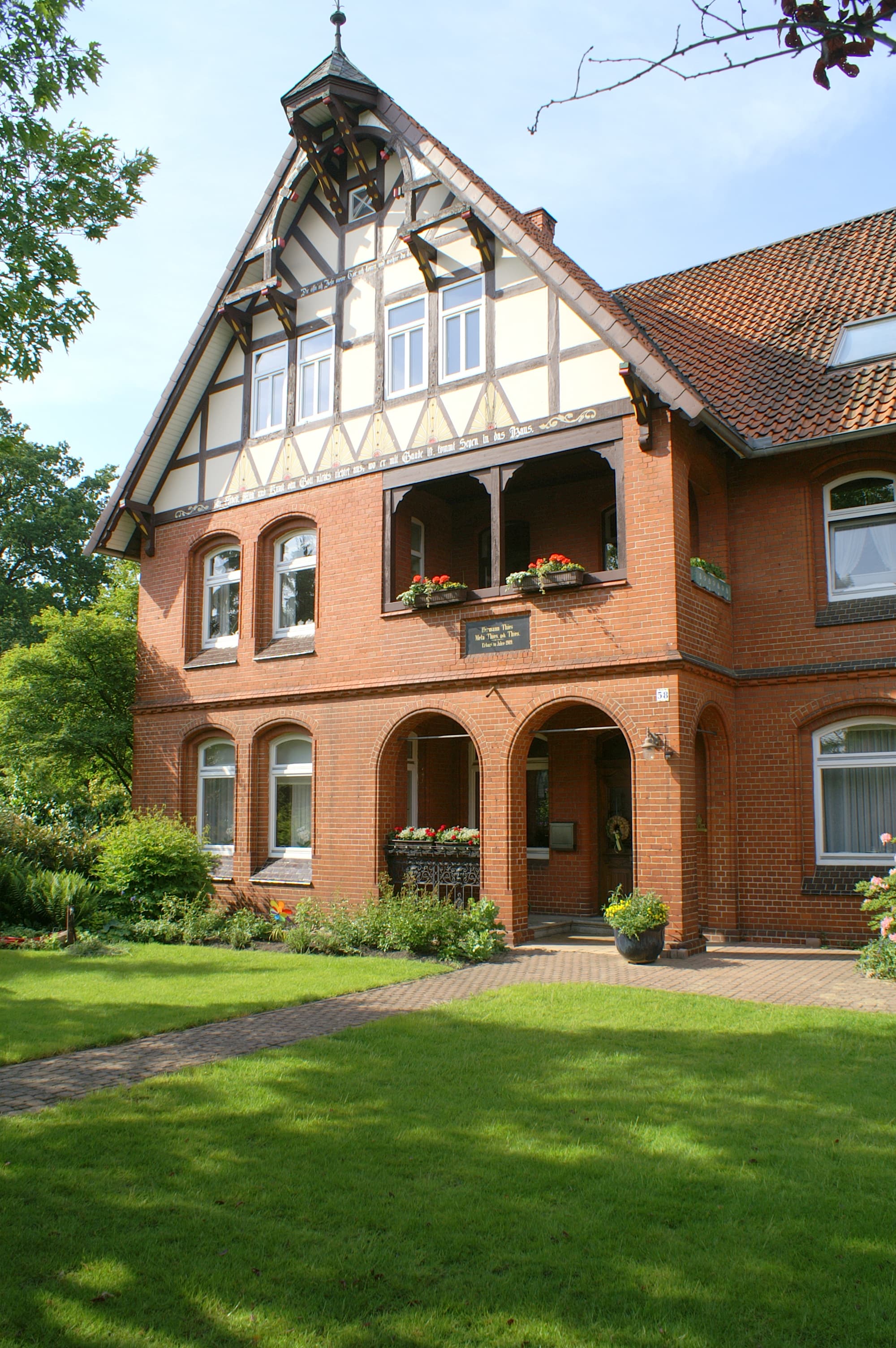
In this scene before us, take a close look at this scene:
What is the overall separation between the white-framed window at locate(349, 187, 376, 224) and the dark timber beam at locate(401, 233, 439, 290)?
1676 millimetres

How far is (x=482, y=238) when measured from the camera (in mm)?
14539

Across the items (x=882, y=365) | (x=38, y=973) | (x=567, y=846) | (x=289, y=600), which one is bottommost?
(x=38, y=973)

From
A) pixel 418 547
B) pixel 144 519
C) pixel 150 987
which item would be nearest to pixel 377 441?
pixel 418 547

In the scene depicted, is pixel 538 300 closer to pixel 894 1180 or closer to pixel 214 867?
pixel 214 867

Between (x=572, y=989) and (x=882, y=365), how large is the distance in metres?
9.42

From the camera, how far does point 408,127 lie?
15.4 metres

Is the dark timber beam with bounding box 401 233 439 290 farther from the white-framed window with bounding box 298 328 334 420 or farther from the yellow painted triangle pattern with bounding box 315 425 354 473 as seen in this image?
the yellow painted triangle pattern with bounding box 315 425 354 473

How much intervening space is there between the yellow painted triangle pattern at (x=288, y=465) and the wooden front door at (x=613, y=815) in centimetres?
658

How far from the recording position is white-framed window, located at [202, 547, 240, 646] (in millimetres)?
18266

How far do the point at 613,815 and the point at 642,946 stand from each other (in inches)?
161

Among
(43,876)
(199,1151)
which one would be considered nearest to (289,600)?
(43,876)

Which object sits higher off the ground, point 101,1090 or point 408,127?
point 408,127

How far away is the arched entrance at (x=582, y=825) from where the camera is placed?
15.5 m

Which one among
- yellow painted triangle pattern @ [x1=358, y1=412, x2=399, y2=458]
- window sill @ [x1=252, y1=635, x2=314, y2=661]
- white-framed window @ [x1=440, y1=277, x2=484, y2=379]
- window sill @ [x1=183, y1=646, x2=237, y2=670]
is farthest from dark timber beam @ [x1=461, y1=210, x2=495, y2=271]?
window sill @ [x1=183, y1=646, x2=237, y2=670]
